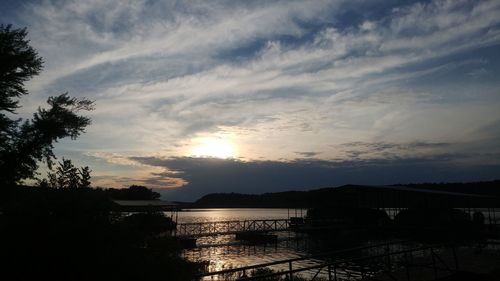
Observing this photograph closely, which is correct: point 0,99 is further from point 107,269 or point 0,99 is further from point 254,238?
point 254,238

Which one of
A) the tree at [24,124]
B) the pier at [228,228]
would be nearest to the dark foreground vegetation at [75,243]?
the tree at [24,124]

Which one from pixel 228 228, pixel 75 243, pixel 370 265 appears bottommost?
pixel 370 265

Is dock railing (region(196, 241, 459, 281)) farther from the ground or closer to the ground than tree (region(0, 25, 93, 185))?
closer to the ground

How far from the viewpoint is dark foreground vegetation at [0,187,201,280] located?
5.76 m

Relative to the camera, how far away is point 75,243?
6.11m

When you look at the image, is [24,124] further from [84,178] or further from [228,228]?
[228,228]

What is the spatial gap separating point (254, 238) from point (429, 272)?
101 ft

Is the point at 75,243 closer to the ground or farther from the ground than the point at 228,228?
farther from the ground

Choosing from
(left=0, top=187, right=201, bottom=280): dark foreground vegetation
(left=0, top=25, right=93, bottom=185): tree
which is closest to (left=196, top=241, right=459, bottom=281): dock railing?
(left=0, top=187, right=201, bottom=280): dark foreground vegetation

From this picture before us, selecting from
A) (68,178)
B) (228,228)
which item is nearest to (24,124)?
(68,178)

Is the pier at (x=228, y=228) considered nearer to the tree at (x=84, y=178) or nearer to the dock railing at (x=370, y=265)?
the dock railing at (x=370, y=265)

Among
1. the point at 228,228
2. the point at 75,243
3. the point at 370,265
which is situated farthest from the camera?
the point at 228,228

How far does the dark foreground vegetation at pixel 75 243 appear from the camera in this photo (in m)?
5.76

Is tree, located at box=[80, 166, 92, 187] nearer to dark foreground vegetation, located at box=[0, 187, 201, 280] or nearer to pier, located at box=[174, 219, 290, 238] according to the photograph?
dark foreground vegetation, located at box=[0, 187, 201, 280]
